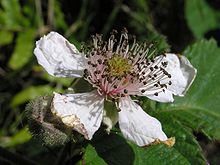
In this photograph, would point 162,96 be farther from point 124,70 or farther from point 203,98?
point 203,98

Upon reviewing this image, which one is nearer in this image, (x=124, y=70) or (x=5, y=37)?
(x=124, y=70)

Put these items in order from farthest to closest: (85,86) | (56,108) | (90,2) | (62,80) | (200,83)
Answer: (90,2)
(62,80)
(200,83)
(85,86)
(56,108)

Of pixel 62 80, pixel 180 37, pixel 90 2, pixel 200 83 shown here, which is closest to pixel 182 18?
pixel 180 37

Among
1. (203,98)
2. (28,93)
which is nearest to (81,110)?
(203,98)

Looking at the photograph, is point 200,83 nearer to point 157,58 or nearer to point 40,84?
point 157,58

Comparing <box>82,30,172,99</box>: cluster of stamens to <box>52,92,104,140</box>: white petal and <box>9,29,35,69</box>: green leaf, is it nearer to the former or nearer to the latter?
<box>52,92,104,140</box>: white petal

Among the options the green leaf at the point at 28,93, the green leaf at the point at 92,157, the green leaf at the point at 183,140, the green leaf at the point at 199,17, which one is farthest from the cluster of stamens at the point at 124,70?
the green leaf at the point at 199,17
